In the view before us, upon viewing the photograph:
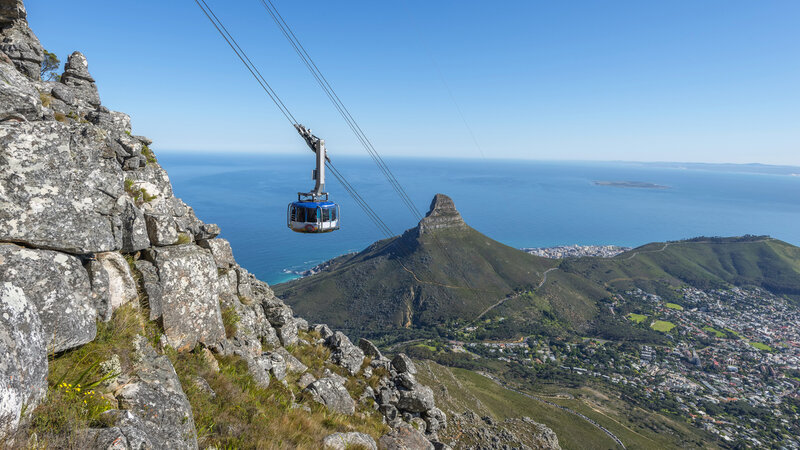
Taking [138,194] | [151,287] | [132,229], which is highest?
[138,194]

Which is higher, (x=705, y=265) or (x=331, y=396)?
(x=331, y=396)

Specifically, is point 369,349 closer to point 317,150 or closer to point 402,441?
point 402,441

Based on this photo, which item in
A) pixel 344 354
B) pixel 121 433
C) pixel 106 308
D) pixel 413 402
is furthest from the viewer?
pixel 344 354

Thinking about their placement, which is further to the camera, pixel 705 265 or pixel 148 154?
pixel 705 265

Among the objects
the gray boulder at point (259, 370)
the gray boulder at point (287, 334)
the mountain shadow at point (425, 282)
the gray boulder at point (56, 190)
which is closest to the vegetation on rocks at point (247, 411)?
the gray boulder at point (259, 370)

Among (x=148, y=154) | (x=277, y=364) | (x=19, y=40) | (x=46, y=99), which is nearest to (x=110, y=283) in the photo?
(x=277, y=364)

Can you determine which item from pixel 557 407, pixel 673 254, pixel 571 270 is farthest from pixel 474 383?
pixel 673 254

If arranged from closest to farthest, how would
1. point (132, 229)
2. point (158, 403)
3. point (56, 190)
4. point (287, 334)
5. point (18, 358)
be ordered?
1. point (18, 358)
2. point (158, 403)
3. point (56, 190)
4. point (132, 229)
5. point (287, 334)

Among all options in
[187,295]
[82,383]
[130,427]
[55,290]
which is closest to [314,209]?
[187,295]
